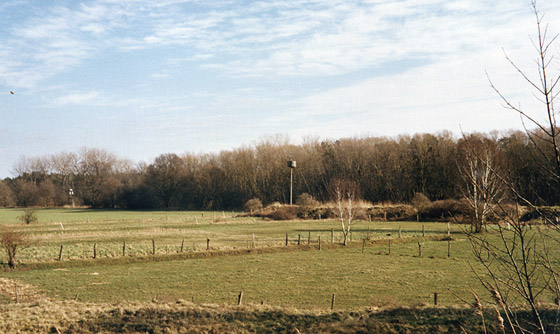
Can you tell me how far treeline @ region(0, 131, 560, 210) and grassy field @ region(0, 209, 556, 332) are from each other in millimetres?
36296

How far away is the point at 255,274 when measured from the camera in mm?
25172

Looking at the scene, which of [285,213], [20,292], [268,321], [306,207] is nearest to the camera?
[268,321]

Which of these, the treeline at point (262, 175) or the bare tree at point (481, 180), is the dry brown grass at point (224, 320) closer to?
the bare tree at point (481, 180)

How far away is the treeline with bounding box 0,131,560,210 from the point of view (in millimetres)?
81188

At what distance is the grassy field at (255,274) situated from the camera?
1873 centimetres

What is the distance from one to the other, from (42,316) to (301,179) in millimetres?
88907

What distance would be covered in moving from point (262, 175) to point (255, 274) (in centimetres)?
8429

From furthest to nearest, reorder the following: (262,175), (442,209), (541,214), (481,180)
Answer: (262,175), (442,209), (481,180), (541,214)

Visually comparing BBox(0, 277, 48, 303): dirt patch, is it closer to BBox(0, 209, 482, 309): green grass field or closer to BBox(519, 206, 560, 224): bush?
BBox(0, 209, 482, 309): green grass field

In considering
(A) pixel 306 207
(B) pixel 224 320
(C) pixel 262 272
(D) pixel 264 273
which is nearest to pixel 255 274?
(D) pixel 264 273

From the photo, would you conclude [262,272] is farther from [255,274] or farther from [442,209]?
[442,209]

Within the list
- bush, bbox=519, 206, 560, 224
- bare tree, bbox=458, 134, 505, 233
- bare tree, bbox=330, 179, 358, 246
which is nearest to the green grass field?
bare tree, bbox=330, 179, 358, 246

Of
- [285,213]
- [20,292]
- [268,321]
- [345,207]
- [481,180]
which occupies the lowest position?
[20,292]

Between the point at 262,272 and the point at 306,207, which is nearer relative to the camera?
the point at 262,272
